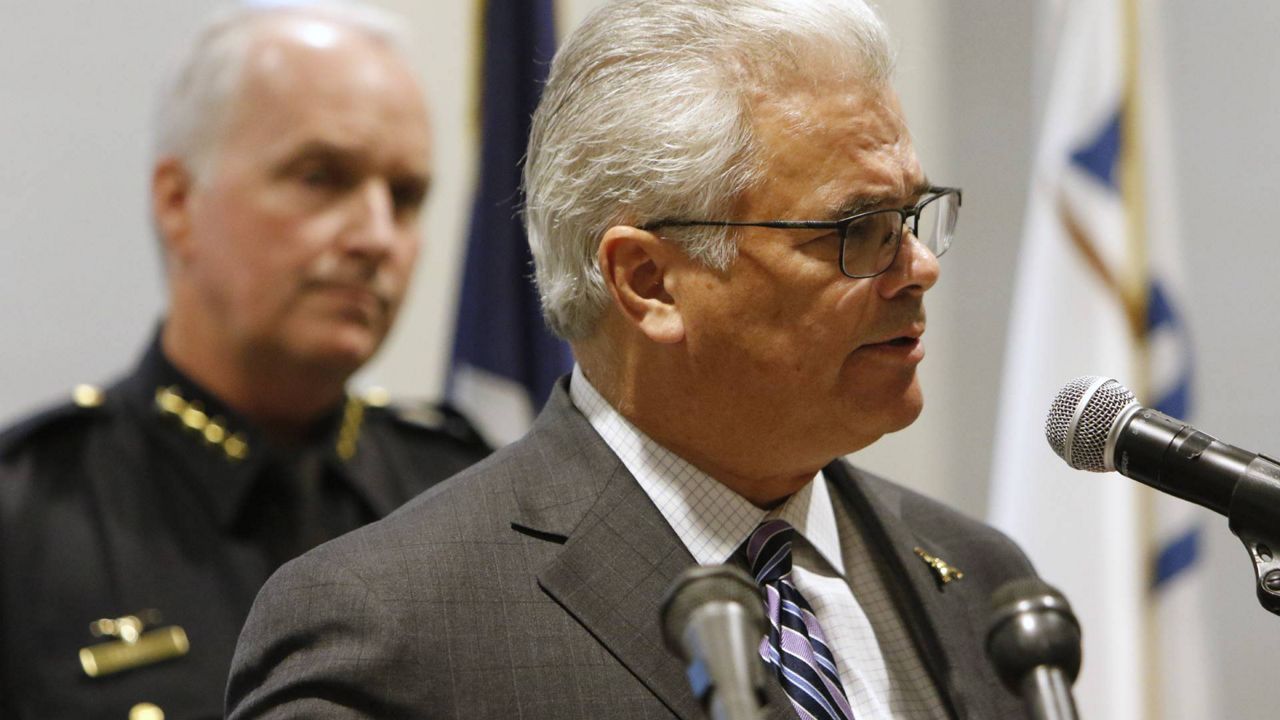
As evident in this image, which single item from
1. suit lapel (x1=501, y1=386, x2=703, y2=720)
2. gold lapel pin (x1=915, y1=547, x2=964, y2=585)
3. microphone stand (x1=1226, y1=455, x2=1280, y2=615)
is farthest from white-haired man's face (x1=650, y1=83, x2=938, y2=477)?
microphone stand (x1=1226, y1=455, x2=1280, y2=615)

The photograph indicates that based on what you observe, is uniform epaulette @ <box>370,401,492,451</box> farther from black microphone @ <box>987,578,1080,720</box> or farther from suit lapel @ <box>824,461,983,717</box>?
black microphone @ <box>987,578,1080,720</box>

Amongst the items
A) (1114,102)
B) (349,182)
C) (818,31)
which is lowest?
(349,182)

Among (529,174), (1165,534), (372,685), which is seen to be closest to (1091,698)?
(1165,534)

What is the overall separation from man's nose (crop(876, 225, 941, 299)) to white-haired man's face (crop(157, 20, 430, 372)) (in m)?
1.43

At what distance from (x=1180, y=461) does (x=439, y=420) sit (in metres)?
2.20

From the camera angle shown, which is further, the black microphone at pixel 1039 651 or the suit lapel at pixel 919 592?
the suit lapel at pixel 919 592

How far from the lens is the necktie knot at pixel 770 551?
1642 millimetres

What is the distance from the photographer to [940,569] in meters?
1.80

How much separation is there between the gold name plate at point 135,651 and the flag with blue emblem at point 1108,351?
177cm

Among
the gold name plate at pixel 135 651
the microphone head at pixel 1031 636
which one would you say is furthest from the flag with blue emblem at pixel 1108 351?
the microphone head at pixel 1031 636

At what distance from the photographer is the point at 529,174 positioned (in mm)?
1868

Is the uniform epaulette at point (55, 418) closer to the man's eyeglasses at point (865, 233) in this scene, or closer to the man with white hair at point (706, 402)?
the man with white hair at point (706, 402)

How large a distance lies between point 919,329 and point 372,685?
0.75 m

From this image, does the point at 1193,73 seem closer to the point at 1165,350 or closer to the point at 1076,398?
the point at 1165,350
